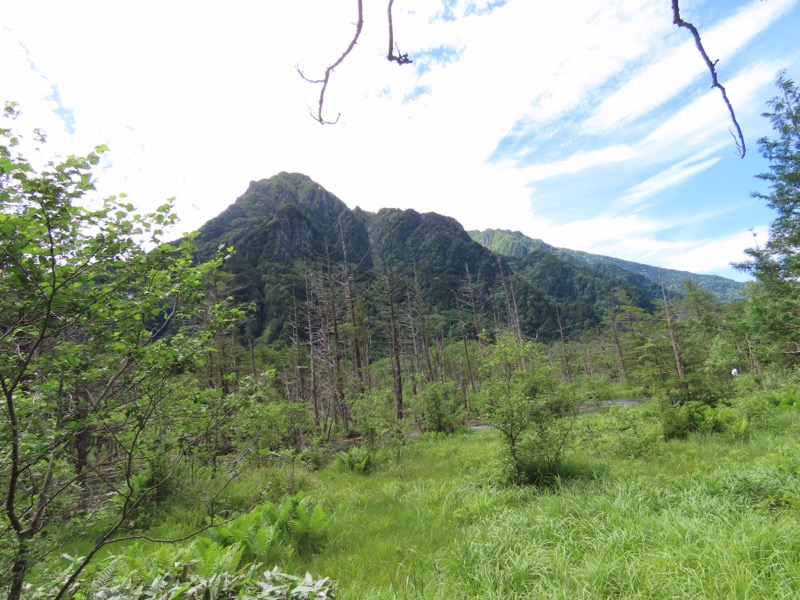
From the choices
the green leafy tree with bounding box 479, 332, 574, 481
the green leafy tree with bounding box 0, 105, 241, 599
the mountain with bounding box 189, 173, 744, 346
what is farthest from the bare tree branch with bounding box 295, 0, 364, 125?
the mountain with bounding box 189, 173, 744, 346

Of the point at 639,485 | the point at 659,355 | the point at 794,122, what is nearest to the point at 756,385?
the point at 659,355

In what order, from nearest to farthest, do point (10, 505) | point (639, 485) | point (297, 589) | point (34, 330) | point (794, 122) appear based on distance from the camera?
point (10, 505) → point (34, 330) → point (297, 589) → point (639, 485) → point (794, 122)

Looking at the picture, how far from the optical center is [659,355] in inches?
487

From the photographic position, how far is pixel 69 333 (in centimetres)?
297

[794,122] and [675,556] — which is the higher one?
[794,122]

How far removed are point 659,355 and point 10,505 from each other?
1528 cm

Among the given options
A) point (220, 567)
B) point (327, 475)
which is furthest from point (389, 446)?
point (220, 567)

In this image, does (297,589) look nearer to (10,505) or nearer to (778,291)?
(10,505)

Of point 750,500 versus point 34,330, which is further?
point 750,500

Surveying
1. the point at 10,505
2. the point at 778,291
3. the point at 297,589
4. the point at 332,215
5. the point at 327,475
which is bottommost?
the point at 327,475

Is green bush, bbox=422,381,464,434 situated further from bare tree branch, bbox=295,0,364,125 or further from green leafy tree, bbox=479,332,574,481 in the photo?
bare tree branch, bbox=295,0,364,125

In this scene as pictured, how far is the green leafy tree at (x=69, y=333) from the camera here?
2.17m

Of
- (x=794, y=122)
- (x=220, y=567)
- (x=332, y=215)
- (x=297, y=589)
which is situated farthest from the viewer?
(x=332, y=215)

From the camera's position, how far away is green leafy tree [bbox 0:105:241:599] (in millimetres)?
2168
